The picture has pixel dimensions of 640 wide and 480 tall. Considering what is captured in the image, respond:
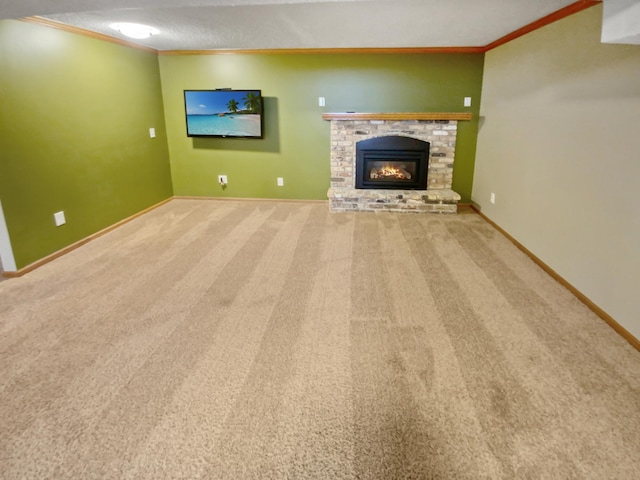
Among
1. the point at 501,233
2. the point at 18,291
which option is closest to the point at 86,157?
the point at 18,291

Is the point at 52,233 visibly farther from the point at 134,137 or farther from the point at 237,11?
the point at 237,11

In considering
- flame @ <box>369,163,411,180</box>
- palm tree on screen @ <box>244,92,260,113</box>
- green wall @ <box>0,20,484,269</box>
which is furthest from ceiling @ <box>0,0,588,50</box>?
flame @ <box>369,163,411,180</box>

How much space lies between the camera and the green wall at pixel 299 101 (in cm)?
494

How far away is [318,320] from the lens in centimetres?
251

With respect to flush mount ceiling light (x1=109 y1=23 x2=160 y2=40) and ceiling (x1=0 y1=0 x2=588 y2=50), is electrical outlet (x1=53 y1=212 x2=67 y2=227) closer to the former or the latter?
ceiling (x1=0 y1=0 x2=588 y2=50)

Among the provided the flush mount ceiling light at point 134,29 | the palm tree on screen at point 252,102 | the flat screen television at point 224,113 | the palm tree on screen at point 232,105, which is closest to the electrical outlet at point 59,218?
the flush mount ceiling light at point 134,29

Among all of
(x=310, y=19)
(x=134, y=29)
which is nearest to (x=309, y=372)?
(x=310, y=19)

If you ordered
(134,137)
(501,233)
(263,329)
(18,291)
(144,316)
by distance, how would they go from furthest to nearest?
(134,137)
(501,233)
(18,291)
(144,316)
(263,329)

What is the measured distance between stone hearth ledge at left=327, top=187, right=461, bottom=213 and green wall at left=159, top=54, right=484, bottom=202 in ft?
1.61

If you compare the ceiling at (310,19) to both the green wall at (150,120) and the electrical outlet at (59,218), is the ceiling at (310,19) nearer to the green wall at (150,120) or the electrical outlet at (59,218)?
the green wall at (150,120)

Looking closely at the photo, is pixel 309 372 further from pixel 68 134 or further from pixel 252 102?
pixel 252 102

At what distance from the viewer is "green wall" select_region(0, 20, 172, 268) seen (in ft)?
10.2

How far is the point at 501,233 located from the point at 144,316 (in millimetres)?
3638

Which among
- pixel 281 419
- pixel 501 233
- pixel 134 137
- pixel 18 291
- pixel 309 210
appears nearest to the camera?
pixel 281 419
